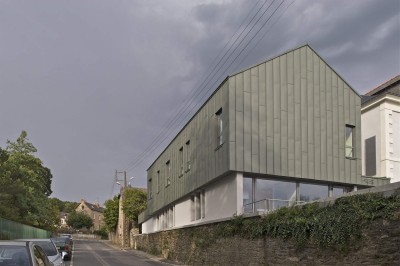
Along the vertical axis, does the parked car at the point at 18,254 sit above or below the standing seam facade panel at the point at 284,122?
below

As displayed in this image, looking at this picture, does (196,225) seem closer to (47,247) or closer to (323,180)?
(323,180)

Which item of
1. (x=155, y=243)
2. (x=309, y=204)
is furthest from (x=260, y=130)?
(x=155, y=243)

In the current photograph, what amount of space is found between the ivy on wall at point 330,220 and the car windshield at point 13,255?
24.1 ft

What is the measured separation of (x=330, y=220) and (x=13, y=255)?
8.03 meters

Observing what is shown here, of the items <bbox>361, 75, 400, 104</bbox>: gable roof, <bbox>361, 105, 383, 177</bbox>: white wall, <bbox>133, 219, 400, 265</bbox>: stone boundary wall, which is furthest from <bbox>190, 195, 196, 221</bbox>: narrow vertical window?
<bbox>361, 75, 400, 104</bbox>: gable roof

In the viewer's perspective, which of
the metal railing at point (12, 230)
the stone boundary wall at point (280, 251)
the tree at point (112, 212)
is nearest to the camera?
the stone boundary wall at point (280, 251)

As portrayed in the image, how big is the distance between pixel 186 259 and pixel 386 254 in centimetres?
1711

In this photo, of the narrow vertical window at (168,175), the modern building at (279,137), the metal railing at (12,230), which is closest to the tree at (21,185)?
the metal railing at (12,230)

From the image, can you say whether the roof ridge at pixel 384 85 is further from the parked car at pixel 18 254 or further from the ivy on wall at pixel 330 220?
the parked car at pixel 18 254

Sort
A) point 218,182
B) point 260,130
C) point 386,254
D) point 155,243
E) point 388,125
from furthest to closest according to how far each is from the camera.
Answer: point 155,243 < point 388,125 < point 218,182 < point 260,130 < point 386,254

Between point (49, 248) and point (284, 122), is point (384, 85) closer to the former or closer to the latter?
point (284, 122)

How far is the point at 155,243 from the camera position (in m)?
38.2

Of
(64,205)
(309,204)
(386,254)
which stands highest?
(309,204)

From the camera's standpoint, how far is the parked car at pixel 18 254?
275 inches
